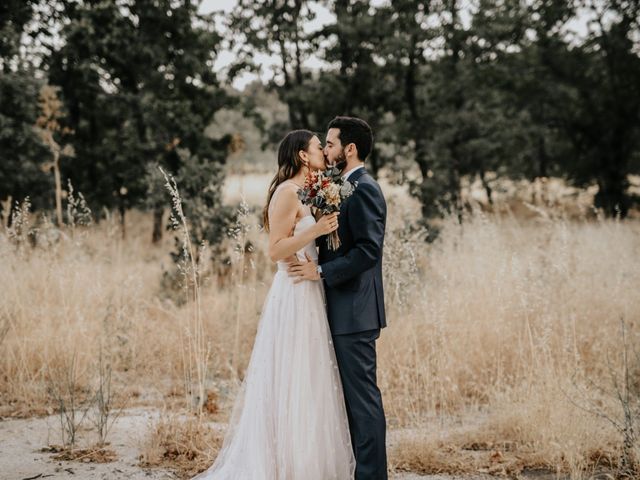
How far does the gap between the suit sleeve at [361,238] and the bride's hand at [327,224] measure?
0.42 ft

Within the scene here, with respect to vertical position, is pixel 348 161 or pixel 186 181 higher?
pixel 186 181

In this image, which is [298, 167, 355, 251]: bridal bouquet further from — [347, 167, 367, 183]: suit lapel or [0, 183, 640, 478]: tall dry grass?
[0, 183, 640, 478]: tall dry grass

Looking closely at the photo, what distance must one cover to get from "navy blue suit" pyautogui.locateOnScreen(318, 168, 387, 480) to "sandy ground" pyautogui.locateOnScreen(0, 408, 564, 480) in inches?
Answer: 28.0

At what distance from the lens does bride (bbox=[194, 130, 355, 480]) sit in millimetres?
3568

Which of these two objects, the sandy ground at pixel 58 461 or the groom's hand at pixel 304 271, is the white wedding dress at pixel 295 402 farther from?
the sandy ground at pixel 58 461

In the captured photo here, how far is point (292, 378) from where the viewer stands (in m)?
3.62

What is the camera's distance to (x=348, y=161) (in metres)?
3.60

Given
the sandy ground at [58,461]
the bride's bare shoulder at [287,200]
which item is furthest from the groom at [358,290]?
the sandy ground at [58,461]

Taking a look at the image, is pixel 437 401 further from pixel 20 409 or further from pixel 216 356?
pixel 20 409

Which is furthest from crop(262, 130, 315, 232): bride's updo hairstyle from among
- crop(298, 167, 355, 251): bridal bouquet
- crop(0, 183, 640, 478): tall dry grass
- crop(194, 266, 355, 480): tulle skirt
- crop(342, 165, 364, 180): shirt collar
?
crop(0, 183, 640, 478): tall dry grass

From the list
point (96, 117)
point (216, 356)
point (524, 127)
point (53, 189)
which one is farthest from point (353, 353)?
point (524, 127)

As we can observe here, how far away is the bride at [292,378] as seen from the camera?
3568 millimetres

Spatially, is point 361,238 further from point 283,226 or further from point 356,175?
point 283,226

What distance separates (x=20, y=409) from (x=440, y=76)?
16316 millimetres
